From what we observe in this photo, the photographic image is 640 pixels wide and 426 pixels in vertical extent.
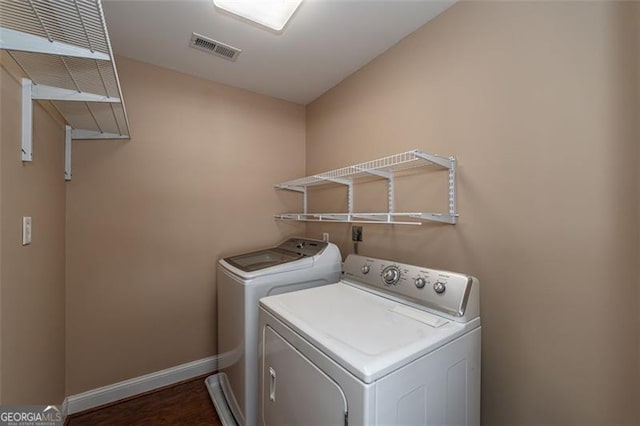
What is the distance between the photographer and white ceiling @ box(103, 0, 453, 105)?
56.1 inches

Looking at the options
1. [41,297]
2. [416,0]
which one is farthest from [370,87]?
[41,297]

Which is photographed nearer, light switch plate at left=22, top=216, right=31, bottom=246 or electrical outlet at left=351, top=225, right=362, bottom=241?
light switch plate at left=22, top=216, right=31, bottom=246

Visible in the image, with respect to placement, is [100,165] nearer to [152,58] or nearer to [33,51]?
[152,58]

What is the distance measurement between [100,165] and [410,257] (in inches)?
82.3

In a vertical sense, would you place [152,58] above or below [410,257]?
above

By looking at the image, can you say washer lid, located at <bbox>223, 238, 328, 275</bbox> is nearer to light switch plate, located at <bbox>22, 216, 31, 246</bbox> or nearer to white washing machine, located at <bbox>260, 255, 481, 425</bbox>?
white washing machine, located at <bbox>260, 255, 481, 425</bbox>

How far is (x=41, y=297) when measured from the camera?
1.33m

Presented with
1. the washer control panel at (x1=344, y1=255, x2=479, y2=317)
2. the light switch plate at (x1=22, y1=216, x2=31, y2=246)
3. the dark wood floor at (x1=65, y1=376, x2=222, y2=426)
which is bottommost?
the dark wood floor at (x1=65, y1=376, x2=222, y2=426)

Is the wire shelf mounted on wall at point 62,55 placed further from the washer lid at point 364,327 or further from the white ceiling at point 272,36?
the washer lid at point 364,327

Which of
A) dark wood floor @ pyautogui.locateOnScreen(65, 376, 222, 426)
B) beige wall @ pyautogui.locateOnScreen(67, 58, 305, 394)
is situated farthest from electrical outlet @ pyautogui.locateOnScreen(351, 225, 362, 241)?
dark wood floor @ pyautogui.locateOnScreen(65, 376, 222, 426)

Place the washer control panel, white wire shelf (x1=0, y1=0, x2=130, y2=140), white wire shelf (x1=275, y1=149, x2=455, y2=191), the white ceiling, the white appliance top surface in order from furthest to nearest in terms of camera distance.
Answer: the white appliance top surface < the white ceiling < white wire shelf (x1=275, y1=149, x2=455, y2=191) < the washer control panel < white wire shelf (x1=0, y1=0, x2=130, y2=140)

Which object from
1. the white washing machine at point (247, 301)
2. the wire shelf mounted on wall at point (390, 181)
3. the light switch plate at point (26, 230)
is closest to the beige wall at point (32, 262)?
the light switch plate at point (26, 230)

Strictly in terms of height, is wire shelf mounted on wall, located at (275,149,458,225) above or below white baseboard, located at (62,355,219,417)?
above

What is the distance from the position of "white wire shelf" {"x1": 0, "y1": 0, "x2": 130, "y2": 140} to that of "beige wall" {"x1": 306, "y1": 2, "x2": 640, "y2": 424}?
58.0 inches
